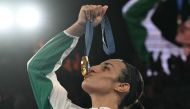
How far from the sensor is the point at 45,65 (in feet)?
4.58

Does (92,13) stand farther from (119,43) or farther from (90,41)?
(119,43)

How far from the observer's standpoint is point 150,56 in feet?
9.51

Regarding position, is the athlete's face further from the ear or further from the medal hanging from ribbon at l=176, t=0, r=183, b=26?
the medal hanging from ribbon at l=176, t=0, r=183, b=26

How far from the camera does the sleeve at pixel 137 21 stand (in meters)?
2.89

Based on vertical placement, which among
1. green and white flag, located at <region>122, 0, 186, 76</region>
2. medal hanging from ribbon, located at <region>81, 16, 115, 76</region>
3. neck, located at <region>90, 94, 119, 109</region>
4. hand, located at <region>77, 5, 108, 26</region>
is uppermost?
hand, located at <region>77, 5, 108, 26</region>

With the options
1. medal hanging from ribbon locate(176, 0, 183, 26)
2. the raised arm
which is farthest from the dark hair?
medal hanging from ribbon locate(176, 0, 183, 26)

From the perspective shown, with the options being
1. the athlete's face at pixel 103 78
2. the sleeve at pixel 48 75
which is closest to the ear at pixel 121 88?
the athlete's face at pixel 103 78

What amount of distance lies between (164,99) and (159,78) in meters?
0.14

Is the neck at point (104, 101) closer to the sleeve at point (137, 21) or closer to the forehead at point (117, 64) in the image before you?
the forehead at point (117, 64)

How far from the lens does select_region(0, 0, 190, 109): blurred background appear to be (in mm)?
2814

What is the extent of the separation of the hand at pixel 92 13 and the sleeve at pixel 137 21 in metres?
1.52

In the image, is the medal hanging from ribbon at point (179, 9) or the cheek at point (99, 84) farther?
the medal hanging from ribbon at point (179, 9)

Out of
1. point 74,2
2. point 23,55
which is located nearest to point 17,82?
point 23,55

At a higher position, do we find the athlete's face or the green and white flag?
the athlete's face
